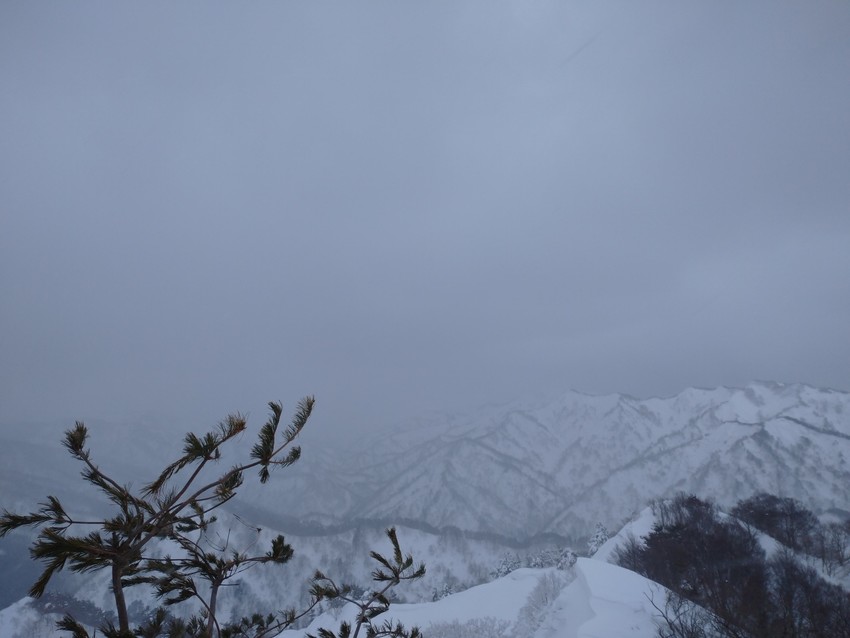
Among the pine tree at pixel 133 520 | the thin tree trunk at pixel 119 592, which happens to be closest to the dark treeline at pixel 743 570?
the pine tree at pixel 133 520

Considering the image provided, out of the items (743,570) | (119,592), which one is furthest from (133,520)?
(743,570)

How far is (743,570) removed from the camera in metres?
33.4

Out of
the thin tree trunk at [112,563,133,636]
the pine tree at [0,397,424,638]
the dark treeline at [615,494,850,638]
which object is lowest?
the dark treeline at [615,494,850,638]

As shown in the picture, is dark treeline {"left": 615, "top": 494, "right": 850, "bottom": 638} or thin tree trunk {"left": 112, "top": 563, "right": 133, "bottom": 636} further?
dark treeline {"left": 615, "top": 494, "right": 850, "bottom": 638}

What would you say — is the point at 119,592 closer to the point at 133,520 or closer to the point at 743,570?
the point at 133,520

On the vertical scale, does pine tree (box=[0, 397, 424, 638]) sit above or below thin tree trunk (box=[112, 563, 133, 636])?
above

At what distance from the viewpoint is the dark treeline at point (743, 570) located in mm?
20312

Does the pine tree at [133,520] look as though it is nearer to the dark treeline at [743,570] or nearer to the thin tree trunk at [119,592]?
the thin tree trunk at [119,592]

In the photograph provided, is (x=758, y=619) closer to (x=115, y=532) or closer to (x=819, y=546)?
(x=115, y=532)

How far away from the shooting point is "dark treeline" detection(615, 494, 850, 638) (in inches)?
800

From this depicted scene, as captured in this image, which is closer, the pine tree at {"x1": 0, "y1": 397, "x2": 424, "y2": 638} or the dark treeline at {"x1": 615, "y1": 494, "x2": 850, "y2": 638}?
the pine tree at {"x1": 0, "y1": 397, "x2": 424, "y2": 638}

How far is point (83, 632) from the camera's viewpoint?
155 inches

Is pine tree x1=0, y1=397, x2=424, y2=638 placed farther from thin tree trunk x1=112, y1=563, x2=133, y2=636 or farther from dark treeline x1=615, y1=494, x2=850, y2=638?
dark treeline x1=615, y1=494, x2=850, y2=638

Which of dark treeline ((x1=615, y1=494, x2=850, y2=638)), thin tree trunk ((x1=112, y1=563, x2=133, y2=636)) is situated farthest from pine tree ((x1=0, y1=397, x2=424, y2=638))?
dark treeline ((x1=615, y1=494, x2=850, y2=638))
